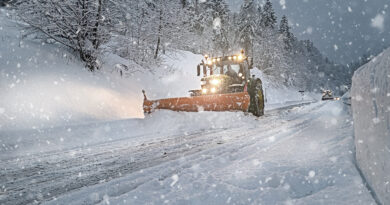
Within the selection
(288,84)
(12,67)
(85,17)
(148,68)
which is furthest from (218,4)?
(12,67)

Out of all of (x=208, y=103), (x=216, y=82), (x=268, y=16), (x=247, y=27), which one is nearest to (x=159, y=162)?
(x=208, y=103)

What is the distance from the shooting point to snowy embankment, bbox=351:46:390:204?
4.13 ft

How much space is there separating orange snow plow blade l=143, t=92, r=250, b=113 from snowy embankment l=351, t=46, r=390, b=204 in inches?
234

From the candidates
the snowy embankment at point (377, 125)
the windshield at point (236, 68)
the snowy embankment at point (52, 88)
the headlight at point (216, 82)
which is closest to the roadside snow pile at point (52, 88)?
the snowy embankment at point (52, 88)

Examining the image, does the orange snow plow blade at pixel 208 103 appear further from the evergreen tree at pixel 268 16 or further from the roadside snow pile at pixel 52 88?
the evergreen tree at pixel 268 16

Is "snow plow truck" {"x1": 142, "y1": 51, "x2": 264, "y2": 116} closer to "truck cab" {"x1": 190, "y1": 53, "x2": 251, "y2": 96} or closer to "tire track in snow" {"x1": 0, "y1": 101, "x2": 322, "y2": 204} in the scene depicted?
"truck cab" {"x1": 190, "y1": 53, "x2": 251, "y2": 96}

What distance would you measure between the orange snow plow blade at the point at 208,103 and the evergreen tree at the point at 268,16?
3576 centimetres

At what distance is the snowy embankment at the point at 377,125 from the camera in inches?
49.6

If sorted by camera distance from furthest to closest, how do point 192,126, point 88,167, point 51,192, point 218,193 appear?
point 192,126
point 88,167
point 51,192
point 218,193

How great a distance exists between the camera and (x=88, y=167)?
10.3 ft

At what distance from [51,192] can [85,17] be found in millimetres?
9661

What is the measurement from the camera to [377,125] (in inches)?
56.7

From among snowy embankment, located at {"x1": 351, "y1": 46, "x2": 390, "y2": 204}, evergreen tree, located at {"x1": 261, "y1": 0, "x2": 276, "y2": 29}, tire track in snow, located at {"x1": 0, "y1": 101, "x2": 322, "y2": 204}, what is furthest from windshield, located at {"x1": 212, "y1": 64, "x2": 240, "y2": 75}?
evergreen tree, located at {"x1": 261, "y1": 0, "x2": 276, "y2": 29}

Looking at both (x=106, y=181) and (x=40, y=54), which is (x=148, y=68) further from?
(x=106, y=181)
